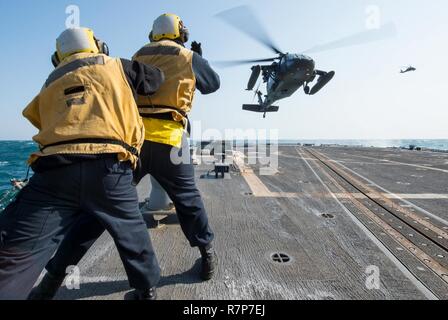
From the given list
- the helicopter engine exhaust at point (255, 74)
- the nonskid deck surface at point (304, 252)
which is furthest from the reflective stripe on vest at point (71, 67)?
the helicopter engine exhaust at point (255, 74)

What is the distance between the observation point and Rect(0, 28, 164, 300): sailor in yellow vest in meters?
1.33

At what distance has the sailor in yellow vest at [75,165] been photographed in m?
1.33

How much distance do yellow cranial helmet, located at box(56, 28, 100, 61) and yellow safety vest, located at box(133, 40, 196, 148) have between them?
52 cm

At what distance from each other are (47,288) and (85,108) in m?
1.42

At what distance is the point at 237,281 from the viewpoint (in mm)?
2160

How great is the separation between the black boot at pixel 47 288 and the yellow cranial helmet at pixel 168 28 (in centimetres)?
218

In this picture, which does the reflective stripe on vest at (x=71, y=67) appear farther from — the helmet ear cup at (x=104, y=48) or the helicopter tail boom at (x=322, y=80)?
the helicopter tail boom at (x=322, y=80)

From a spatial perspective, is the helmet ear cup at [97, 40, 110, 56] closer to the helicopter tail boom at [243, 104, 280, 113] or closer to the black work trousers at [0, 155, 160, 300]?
the black work trousers at [0, 155, 160, 300]

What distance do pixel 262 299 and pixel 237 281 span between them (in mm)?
296

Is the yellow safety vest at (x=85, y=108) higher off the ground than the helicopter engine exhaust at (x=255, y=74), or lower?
lower

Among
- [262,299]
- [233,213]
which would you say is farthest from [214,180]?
[262,299]

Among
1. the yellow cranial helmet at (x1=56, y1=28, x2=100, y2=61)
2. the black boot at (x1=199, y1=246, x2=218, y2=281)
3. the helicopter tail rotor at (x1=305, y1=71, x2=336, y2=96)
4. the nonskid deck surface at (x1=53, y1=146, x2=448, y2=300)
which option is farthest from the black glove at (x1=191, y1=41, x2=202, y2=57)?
the helicopter tail rotor at (x1=305, y1=71, x2=336, y2=96)

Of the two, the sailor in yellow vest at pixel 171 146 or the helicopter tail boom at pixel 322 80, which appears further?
the helicopter tail boom at pixel 322 80

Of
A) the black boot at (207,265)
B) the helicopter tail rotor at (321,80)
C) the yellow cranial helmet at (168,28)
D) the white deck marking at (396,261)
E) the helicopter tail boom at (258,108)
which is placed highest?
the helicopter tail rotor at (321,80)
